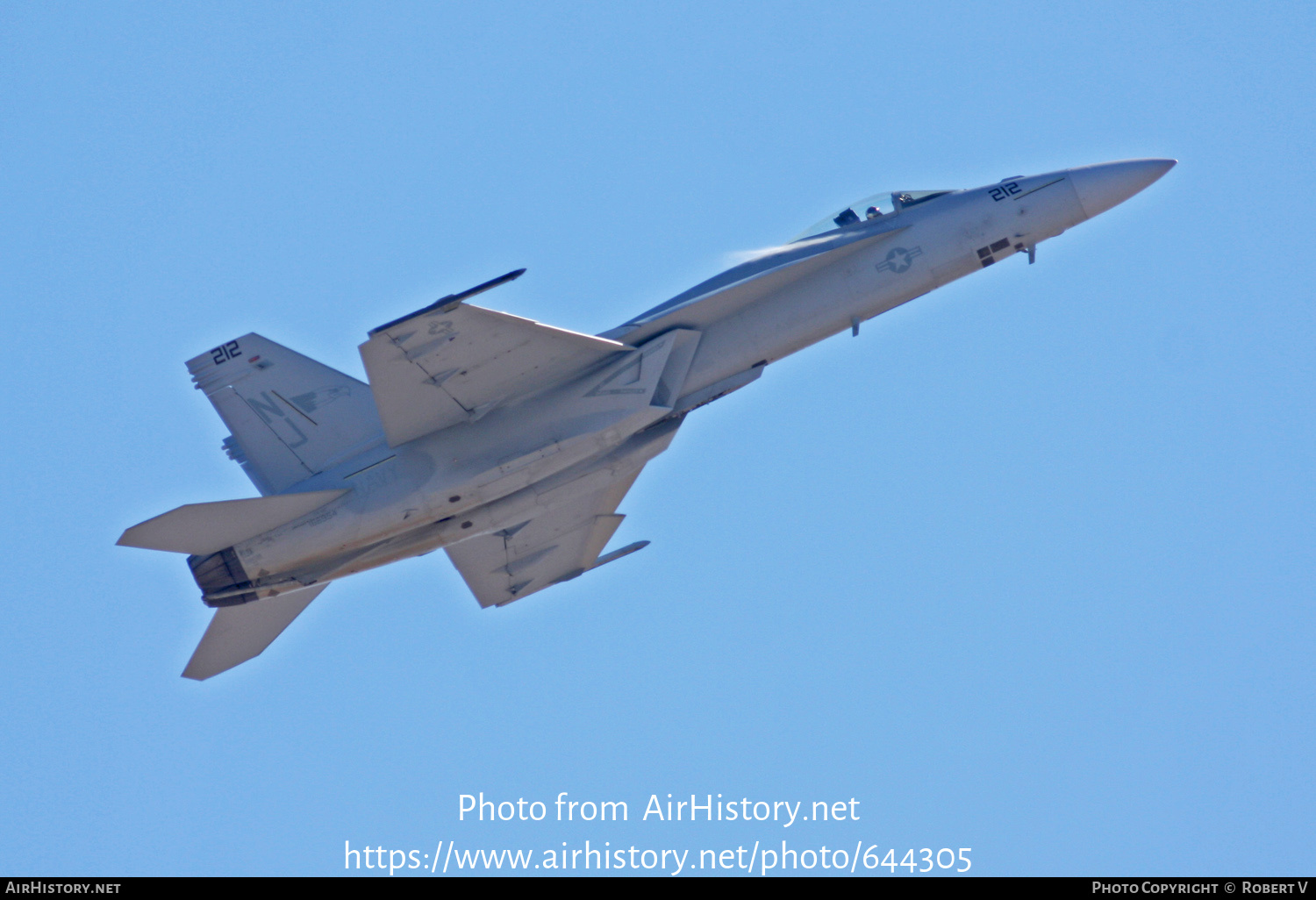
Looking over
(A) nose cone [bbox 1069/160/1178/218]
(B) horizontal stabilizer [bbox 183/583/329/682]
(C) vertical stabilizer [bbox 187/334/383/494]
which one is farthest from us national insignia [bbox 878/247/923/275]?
(B) horizontal stabilizer [bbox 183/583/329/682]

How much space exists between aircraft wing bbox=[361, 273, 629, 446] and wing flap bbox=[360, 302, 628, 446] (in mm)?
11

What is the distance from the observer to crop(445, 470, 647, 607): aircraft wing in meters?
20.0

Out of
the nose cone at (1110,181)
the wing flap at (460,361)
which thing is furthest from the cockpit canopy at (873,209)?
the wing flap at (460,361)

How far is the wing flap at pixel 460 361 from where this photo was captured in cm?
1598

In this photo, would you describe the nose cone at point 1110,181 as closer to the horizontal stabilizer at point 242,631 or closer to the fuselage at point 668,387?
the fuselage at point 668,387

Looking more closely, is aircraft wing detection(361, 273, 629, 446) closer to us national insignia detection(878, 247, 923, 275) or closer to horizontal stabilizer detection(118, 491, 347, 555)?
horizontal stabilizer detection(118, 491, 347, 555)

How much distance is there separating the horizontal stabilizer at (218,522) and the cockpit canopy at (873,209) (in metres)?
7.27

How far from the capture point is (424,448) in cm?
1703
